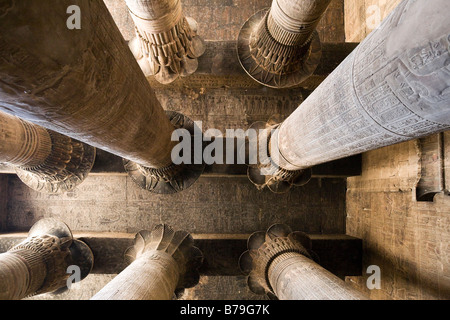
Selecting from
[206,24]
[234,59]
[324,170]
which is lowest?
[324,170]

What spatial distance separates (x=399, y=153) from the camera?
5.09 metres

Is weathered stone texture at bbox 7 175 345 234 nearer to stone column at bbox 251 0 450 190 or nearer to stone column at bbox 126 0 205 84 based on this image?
stone column at bbox 126 0 205 84

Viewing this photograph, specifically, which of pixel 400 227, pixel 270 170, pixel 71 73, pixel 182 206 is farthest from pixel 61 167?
pixel 400 227

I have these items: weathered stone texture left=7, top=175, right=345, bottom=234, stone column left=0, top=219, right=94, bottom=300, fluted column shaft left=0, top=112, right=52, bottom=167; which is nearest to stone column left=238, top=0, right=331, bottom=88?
weathered stone texture left=7, top=175, right=345, bottom=234

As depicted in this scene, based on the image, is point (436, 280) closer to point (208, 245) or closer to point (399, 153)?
point (399, 153)

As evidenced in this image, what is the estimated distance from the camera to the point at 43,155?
5.07 metres

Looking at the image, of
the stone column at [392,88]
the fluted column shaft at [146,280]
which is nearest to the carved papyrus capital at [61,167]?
the fluted column shaft at [146,280]

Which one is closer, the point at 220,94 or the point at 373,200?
the point at 373,200

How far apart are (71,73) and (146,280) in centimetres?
339

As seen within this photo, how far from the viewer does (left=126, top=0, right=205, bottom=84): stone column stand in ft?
13.9

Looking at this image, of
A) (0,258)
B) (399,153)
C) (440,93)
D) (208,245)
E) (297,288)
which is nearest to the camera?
(440,93)

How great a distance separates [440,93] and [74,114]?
7.77 feet

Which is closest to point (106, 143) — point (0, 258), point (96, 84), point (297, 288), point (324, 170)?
point (96, 84)

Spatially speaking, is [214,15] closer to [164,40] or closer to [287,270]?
[164,40]
